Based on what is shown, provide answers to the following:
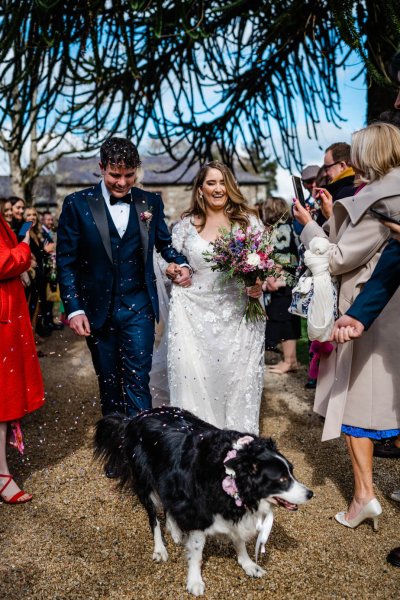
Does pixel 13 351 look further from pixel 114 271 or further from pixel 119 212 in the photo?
pixel 119 212

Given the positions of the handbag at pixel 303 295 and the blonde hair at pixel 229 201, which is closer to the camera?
the handbag at pixel 303 295

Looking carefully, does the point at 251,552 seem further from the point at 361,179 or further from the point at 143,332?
the point at 361,179

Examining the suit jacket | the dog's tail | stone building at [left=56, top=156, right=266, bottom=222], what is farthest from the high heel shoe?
stone building at [left=56, top=156, right=266, bottom=222]

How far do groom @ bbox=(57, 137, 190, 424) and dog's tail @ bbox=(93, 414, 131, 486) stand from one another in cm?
60

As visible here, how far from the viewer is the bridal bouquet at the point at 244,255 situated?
3818 millimetres

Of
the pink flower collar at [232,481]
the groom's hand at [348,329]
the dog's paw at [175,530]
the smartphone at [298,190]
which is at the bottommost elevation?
the dog's paw at [175,530]

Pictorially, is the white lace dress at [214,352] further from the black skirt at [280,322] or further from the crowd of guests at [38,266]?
the black skirt at [280,322]

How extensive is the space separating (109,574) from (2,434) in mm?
1328

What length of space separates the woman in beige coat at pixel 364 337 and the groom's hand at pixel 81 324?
158cm

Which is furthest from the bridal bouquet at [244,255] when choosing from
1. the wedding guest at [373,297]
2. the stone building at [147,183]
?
the stone building at [147,183]

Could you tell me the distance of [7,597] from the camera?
2.62 metres

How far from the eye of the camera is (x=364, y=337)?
311 centimetres

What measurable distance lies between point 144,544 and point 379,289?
6.50 ft

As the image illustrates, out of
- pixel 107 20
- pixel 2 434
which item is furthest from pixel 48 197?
pixel 2 434
